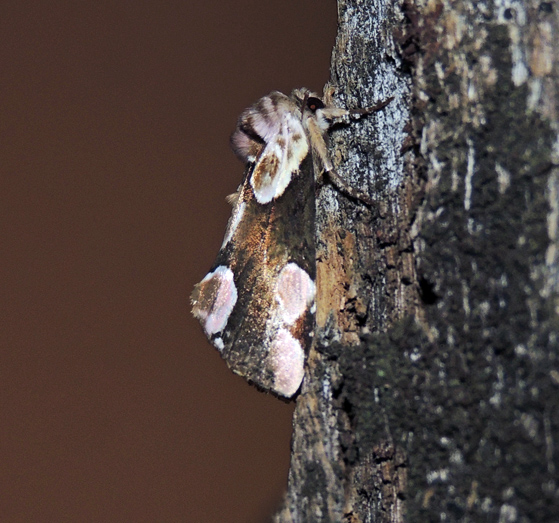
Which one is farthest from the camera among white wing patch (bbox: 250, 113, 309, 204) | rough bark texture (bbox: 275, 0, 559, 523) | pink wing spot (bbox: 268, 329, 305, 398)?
white wing patch (bbox: 250, 113, 309, 204)

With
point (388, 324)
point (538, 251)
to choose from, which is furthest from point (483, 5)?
point (388, 324)

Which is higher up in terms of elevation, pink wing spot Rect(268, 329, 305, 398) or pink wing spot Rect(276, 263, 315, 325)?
pink wing spot Rect(276, 263, 315, 325)

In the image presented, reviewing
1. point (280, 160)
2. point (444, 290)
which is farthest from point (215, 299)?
point (444, 290)

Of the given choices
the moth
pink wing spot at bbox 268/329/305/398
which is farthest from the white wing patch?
pink wing spot at bbox 268/329/305/398

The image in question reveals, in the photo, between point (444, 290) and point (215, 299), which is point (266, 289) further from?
point (444, 290)

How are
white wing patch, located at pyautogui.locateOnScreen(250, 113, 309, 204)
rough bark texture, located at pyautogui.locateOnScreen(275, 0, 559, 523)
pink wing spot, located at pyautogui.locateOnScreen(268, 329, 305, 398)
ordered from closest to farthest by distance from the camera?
1. rough bark texture, located at pyautogui.locateOnScreen(275, 0, 559, 523)
2. pink wing spot, located at pyautogui.locateOnScreen(268, 329, 305, 398)
3. white wing patch, located at pyautogui.locateOnScreen(250, 113, 309, 204)

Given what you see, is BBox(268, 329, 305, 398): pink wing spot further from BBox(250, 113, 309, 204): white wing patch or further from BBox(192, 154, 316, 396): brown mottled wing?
BBox(250, 113, 309, 204): white wing patch

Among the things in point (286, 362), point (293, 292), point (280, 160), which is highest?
point (280, 160)

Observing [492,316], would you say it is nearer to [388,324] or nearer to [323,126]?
[388,324]

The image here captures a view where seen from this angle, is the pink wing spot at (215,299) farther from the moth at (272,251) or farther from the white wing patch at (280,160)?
the white wing patch at (280,160)
